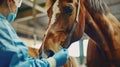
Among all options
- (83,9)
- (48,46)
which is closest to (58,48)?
(48,46)

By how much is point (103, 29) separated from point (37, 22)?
2696mm

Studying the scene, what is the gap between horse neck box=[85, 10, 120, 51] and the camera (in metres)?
1.09

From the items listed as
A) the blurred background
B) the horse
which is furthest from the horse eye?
the blurred background

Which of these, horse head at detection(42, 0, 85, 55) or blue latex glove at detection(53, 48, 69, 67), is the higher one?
horse head at detection(42, 0, 85, 55)

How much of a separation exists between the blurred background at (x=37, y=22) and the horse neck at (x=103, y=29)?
0.08m

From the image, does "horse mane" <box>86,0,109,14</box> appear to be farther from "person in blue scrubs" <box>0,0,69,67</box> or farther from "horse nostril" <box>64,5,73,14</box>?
"person in blue scrubs" <box>0,0,69,67</box>

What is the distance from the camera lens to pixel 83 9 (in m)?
1.07

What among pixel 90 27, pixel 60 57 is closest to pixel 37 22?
pixel 90 27

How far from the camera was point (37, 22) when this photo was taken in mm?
3742

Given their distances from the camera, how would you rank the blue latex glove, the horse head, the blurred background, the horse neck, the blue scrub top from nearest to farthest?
the blue scrub top < the blue latex glove < the horse head < the horse neck < the blurred background

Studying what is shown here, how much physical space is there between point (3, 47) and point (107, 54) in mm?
524

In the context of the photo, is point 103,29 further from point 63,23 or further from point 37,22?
point 37,22

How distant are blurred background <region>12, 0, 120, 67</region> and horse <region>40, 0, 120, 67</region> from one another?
0.10 metres

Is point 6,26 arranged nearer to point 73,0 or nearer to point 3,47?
point 3,47
